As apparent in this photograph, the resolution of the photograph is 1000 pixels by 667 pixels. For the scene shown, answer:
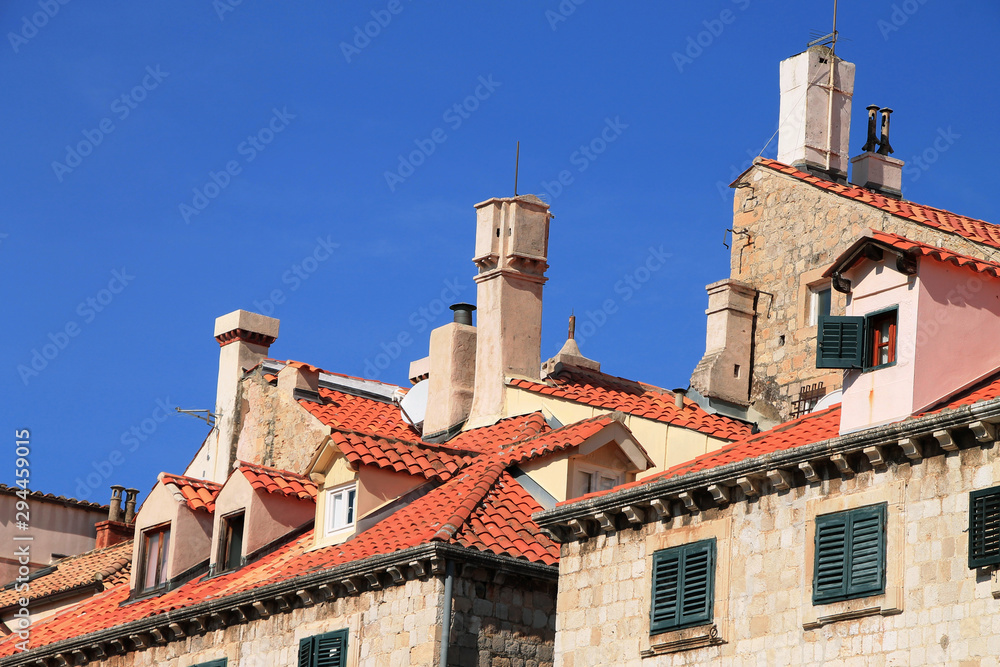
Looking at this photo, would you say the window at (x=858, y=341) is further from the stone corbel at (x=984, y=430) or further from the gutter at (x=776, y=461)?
the stone corbel at (x=984, y=430)

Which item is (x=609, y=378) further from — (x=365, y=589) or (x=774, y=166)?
(x=365, y=589)

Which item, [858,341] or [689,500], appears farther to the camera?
[689,500]

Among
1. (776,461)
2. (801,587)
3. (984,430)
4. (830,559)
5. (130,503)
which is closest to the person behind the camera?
(984,430)

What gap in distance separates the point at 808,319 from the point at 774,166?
307 centimetres

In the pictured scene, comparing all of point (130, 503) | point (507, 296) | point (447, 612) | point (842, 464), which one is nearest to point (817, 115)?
point (507, 296)

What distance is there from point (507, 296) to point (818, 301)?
207 inches

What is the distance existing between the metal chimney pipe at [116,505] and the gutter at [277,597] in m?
11.7

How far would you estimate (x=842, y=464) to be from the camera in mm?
19125

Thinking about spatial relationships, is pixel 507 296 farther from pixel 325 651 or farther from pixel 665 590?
pixel 665 590

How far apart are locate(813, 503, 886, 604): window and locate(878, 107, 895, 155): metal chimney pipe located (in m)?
14.9

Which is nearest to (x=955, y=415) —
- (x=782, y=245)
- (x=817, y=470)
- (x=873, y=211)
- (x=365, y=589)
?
(x=817, y=470)

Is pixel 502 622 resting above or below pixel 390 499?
below

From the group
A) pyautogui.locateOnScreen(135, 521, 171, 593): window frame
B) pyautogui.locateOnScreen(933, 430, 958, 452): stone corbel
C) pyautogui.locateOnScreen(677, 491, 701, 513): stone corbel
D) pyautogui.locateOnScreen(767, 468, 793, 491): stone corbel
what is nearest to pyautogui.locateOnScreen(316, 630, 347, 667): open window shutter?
pyautogui.locateOnScreen(135, 521, 171, 593): window frame

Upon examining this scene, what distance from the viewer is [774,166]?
31.5m
